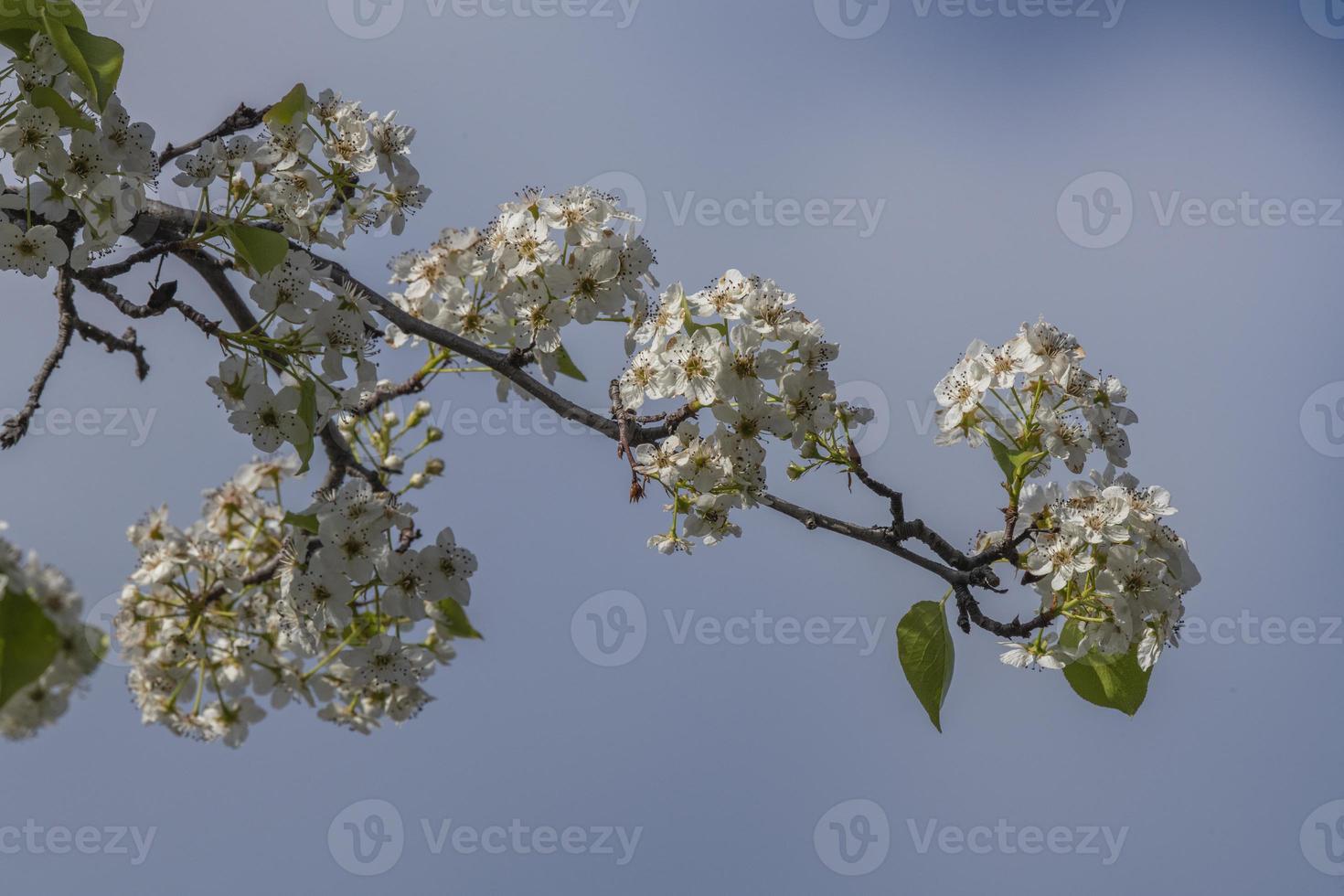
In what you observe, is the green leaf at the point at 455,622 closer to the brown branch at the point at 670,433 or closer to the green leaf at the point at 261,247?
the brown branch at the point at 670,433

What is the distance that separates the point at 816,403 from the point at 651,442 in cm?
31

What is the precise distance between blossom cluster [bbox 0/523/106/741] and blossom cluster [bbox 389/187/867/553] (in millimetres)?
937

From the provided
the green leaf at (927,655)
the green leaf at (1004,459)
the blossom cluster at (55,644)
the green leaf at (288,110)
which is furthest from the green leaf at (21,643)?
the green leaf at (1004,459)

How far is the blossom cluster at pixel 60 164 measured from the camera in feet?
5.80

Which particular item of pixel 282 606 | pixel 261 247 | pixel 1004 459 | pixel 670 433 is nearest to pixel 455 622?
pixel 282 606

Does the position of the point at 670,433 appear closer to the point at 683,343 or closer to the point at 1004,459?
the point at 683,343

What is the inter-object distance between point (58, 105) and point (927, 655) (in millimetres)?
1722

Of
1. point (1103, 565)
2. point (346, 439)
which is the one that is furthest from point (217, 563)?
point (1103, 565)

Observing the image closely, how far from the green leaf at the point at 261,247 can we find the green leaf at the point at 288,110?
0.32m

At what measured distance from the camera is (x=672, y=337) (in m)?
2.11

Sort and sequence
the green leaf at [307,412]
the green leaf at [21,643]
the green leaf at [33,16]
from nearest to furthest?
the green leaf at [21,643] → the green leaf at [33,16] → the green leaf at [307,412]

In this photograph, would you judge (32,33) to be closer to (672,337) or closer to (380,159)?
(380,159)

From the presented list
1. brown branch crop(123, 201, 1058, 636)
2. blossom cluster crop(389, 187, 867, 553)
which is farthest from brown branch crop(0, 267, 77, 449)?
blossom cluster crop(389, 187, 867, 553)

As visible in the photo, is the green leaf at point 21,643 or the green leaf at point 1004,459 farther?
the green leaf at point 1004,459
